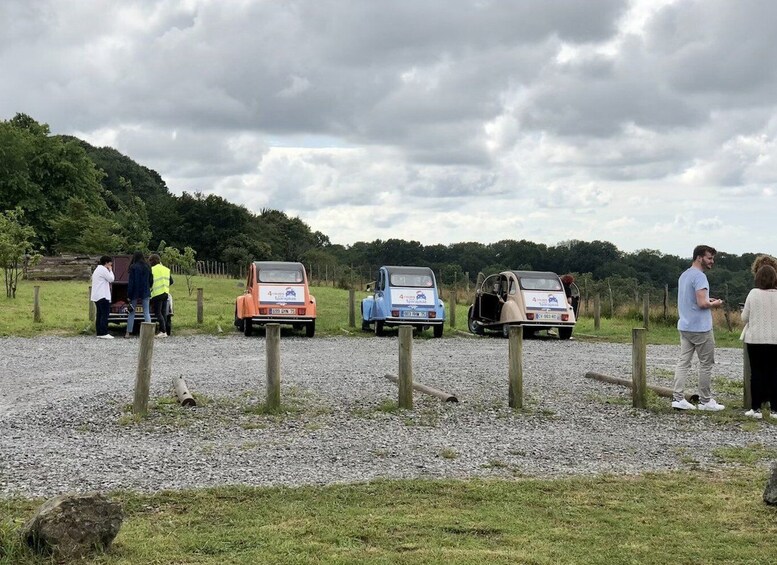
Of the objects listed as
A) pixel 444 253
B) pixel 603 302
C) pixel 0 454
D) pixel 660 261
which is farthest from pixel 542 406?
pixel 444 253

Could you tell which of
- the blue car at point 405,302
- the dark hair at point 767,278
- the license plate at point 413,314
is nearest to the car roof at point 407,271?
the blue car at point 405,302

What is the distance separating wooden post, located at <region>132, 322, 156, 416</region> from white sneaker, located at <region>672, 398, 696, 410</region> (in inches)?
256

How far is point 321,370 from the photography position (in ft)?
52.2

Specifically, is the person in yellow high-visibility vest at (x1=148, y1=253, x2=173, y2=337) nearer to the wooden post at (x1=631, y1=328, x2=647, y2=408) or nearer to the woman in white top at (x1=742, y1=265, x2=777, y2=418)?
the wooden post at (x1=631, y1=328, x2=647, y2=408)

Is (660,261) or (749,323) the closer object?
(749,323)

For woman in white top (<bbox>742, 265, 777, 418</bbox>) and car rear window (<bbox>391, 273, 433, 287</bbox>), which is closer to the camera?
woman in white top (<bbox>742, 265, 777, 418</bbox>)

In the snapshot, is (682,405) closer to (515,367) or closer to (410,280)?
(515,367)

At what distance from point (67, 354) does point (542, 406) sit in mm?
10560

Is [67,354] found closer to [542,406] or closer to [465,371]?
[465,371]

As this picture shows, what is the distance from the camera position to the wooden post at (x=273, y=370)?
11.2 m

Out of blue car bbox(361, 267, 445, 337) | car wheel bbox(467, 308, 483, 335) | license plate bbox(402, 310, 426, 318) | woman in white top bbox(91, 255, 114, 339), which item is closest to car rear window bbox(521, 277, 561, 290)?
car wheel bbox(467, 308, 483, 335)

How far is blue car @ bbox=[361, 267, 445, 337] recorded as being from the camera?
2467 cm

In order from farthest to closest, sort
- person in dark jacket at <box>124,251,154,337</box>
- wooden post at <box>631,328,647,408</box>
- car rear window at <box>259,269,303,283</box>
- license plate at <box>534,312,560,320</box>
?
car rear window at <box>259,269,303,283</box>
license plate at <box>534,312,560,320</box>
person in dark jacket at <box>124,251,154,337</box>
wooden post at <box>631,328,647,408</box>

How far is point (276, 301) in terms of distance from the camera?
24.2 m
